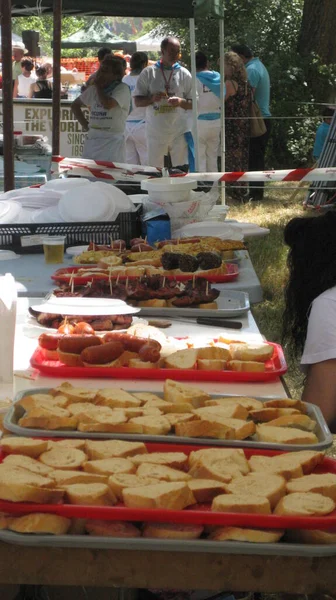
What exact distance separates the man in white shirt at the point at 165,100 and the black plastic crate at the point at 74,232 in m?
5.54

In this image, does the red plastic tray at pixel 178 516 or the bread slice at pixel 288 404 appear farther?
the bread slice at pixel 288 404

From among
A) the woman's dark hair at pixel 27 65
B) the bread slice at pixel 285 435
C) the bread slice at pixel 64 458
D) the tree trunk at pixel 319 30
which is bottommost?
the bread slice at pixel 285 435

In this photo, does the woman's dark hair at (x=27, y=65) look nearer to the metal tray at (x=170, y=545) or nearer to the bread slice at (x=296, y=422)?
A: the bread slice at (x=296, y=422)

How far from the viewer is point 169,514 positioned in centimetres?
156

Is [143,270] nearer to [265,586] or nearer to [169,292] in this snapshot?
[169,292]

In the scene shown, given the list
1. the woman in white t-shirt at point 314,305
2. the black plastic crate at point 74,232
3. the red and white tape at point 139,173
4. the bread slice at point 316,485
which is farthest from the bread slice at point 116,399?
the red and white tape at point 139,173

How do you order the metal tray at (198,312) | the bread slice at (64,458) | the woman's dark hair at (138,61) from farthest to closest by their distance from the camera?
the woman's dark hair at (138,61) < the metal tray at (198,312) < the bread slice at (64,458)

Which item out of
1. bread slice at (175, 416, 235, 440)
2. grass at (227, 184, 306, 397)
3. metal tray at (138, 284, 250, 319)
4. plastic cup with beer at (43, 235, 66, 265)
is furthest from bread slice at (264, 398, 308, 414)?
plastic cup with beer at (43, 235, 66, 265)

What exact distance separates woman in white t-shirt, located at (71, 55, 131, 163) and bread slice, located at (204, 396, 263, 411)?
21.2 ft

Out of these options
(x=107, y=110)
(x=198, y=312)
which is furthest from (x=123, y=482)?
(x=107, y=110)

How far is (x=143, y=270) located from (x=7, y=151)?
2.23 meters

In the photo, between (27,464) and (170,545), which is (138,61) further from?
(170,545)

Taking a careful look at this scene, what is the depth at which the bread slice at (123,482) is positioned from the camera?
165cm

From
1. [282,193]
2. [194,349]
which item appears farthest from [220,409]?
[282,193]
